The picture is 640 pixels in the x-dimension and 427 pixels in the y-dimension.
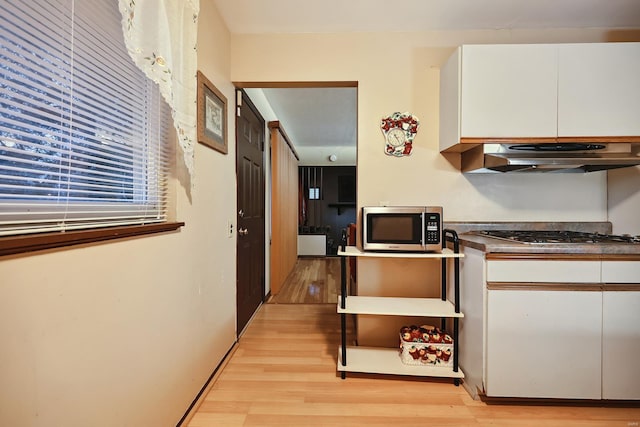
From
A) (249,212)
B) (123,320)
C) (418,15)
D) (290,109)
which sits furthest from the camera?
(290,109)

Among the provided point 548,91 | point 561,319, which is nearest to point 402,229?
point 561,319

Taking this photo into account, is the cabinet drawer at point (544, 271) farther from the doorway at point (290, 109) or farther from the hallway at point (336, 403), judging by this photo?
the doorway at point (290, 109)

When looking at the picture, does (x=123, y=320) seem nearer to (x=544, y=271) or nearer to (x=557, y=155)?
(x=544, y=271)

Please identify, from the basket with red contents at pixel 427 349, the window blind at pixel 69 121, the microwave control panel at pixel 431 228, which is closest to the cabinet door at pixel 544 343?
the basket with red contents at pixel 427 349

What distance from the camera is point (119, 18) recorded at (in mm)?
1008

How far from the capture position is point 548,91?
65.4 inches

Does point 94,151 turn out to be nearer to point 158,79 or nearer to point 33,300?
point 158,79

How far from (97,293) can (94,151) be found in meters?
0.44

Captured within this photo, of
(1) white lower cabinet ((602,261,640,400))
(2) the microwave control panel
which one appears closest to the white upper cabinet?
(2) the microwave control panel

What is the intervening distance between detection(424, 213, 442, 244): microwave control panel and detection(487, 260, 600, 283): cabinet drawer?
12.5 inches

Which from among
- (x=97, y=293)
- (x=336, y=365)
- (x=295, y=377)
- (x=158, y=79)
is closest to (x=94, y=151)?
(x=158, y=79)

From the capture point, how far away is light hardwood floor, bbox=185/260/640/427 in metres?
1.46

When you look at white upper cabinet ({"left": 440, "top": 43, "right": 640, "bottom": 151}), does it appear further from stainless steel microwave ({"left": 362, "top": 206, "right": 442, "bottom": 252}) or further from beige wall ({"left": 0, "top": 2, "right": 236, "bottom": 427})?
beige wall ({"left": 0, "top": 2, "right": 236, "bottom": 427})

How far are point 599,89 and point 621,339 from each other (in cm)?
136
